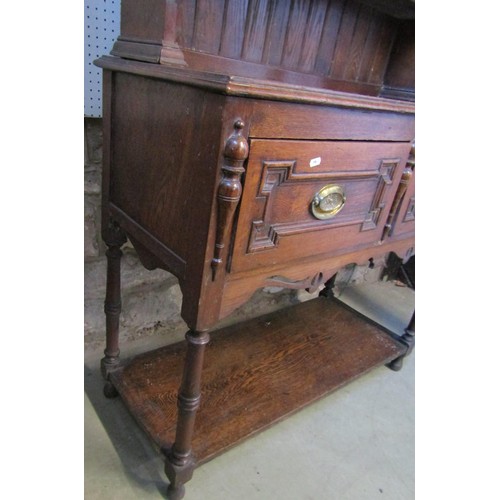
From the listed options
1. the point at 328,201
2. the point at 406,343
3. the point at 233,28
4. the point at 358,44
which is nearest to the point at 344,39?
the point at 358,44

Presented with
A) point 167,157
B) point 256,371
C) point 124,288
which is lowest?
point 256,371

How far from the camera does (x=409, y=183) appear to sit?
116cm

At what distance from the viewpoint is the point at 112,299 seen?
128 centimetres

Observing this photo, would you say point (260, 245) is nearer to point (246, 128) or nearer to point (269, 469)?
point (246, 128)

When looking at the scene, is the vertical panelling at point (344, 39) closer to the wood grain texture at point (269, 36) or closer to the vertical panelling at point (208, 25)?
the wood grain texture at point (269, 36)

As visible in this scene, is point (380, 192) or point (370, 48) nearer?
point (380, 192)

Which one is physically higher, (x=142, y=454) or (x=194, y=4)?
(x=194, y=4)

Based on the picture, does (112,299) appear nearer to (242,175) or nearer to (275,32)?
(242,175)

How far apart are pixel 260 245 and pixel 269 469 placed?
0.82m

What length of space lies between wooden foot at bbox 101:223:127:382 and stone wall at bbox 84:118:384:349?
0.57ft

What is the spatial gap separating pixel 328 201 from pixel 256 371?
81 centimetres


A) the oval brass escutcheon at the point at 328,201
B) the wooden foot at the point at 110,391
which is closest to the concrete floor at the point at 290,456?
the wooden foot at the point at 110,391

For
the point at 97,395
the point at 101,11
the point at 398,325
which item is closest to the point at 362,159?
the point at 101,11

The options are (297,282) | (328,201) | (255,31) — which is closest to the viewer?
(328,201)
